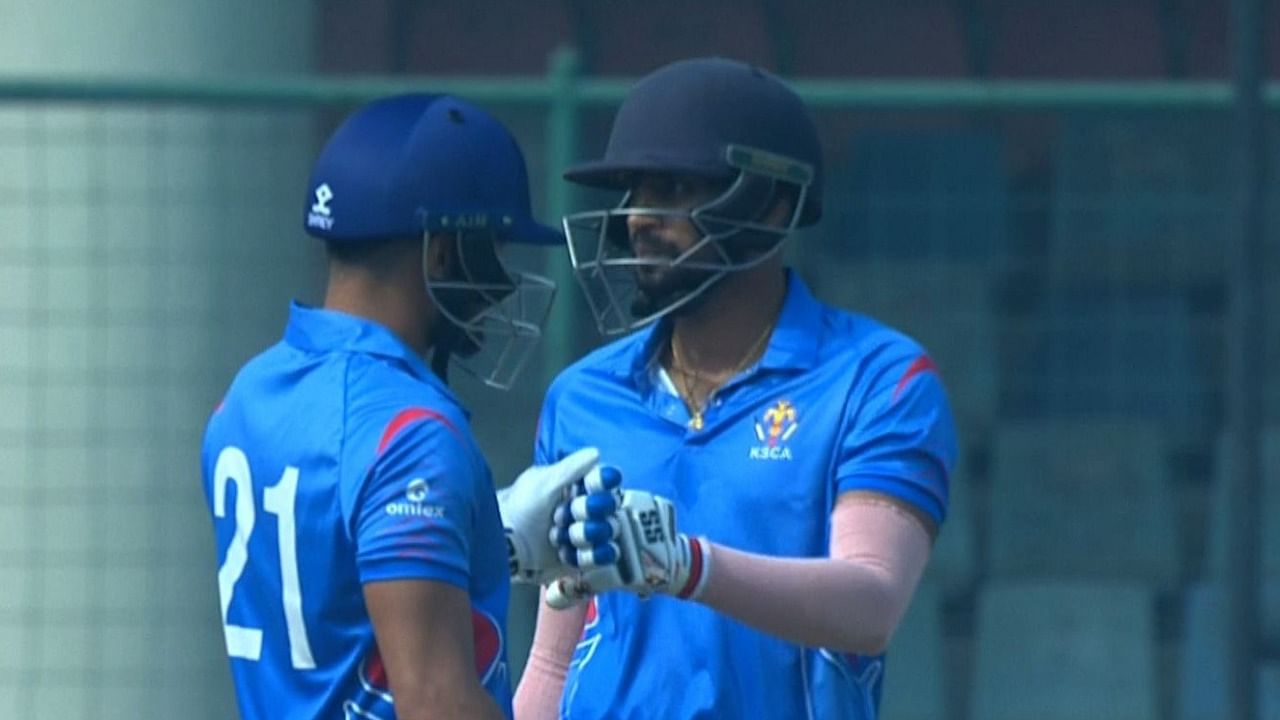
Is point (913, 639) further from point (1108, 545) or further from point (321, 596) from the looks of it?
point (321, 596)

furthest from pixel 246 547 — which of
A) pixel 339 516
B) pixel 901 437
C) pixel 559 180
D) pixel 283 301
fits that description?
pixel 283 301

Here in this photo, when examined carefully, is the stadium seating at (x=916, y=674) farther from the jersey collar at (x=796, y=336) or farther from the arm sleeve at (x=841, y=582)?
the arm sleeve at (x=841, y=582)

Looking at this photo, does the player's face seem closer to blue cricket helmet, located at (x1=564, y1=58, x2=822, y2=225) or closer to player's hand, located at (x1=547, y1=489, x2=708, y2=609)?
blue cricket helmet, located at (x1=564, y1=58, x2=822, y2=225)

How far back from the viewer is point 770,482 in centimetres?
305

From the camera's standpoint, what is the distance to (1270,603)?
18.4ft

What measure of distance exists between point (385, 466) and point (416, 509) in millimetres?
54

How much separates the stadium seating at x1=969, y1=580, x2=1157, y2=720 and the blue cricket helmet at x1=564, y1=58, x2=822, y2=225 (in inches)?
107

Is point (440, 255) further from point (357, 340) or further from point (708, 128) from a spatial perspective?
point (708, 128)

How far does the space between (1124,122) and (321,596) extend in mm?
3157

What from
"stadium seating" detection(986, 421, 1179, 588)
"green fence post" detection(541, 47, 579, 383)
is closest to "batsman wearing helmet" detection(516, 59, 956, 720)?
"green fence post" detection(541, 47, 579, 383)

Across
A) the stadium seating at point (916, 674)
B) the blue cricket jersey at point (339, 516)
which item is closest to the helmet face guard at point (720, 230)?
the blue cricket jersey at point (339, 516)

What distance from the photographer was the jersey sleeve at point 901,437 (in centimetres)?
299

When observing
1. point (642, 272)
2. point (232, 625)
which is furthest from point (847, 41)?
point (232, 625)

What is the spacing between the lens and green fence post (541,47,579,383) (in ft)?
16.6
